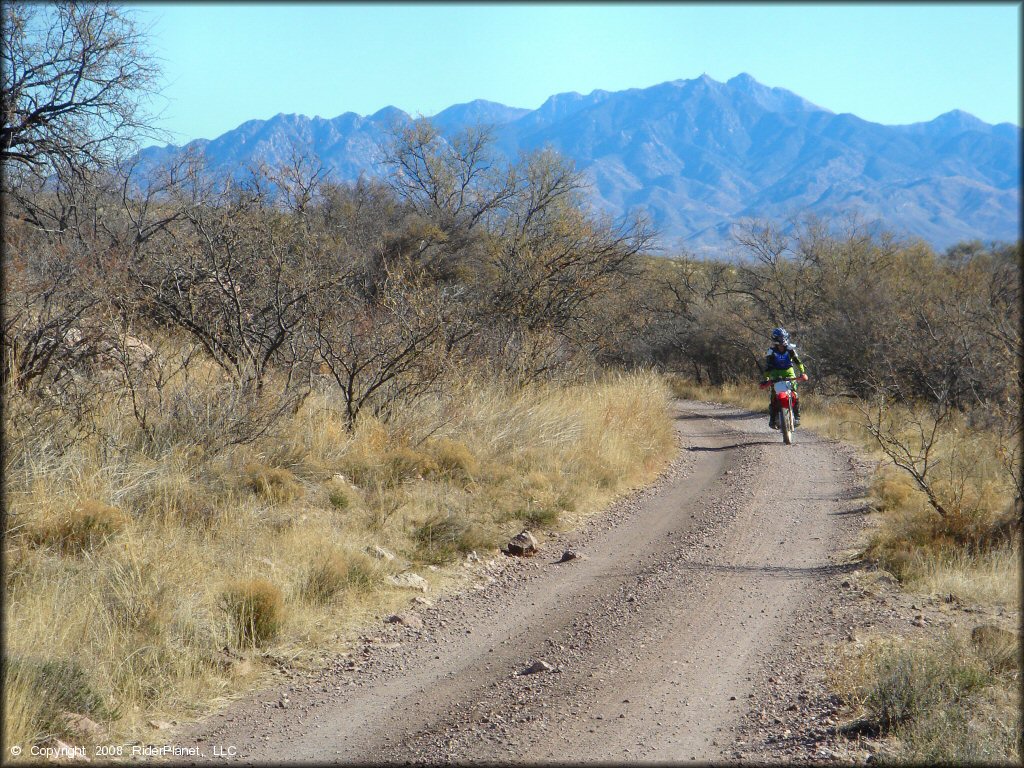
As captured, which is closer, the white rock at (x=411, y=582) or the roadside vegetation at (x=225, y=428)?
the roadside vegetation at (x=225, y=428)

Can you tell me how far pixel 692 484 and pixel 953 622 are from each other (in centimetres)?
488

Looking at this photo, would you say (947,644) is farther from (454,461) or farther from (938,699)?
(454,461)

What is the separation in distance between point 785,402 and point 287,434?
8.43 m

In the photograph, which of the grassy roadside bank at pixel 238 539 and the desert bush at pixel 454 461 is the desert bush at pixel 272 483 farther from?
the desert bush at pixel 454 461

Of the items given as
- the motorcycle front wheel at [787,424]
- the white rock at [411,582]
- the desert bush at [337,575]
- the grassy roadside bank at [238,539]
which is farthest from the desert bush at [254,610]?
the motorcycle front wheel at [787,424]

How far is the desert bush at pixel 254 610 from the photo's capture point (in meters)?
4.78

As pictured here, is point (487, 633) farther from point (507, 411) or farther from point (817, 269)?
point (817, 269)

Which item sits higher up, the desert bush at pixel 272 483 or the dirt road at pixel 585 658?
the desert bush at pixel 272 483

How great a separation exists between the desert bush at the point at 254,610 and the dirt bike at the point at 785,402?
9751mm

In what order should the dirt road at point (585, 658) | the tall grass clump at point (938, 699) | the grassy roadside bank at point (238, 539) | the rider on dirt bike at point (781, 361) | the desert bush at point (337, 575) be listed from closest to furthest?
1. the tall grass clump at point (938, 699)
2. the dirt road at point (585, 658)
3. the grassy roadside bank at point (238, 539)
4. the desert bush at point (337, 575)
5. the rider on dirt bike at point (781, 361)

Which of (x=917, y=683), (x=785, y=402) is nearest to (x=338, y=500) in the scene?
(x=917, y=683)

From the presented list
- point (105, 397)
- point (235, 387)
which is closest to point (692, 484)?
point (235, 387)

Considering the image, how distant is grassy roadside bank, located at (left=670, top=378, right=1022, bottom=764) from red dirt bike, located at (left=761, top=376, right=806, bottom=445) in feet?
12.5

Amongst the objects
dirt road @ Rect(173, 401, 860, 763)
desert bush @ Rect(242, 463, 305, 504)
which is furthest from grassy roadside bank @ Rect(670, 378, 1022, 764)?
desert bush @ Rect(242, 463, 305, 504)
